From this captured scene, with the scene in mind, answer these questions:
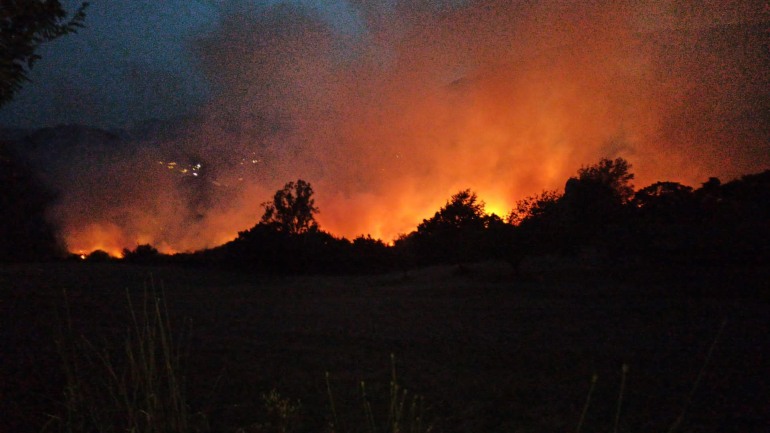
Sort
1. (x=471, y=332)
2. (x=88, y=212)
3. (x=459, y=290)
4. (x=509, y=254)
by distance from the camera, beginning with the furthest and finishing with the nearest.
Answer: (x=88, y=212)
(x=509, y=254)
(x=459, y=290)
(x=471, y=332)

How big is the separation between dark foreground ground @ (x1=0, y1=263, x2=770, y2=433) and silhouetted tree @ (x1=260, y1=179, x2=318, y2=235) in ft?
38.8

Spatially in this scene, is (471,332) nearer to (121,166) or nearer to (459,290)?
(459,290)

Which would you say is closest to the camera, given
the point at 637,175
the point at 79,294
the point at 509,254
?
the point at 79,294

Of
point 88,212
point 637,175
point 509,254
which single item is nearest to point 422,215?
point 637,175

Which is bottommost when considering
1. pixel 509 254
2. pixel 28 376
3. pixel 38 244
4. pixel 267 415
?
pixel 267 415

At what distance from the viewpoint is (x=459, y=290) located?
55.0 ft

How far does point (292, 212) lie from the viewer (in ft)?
91.6

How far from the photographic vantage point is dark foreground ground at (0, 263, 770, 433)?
16.7 ft

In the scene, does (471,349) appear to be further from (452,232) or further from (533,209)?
(452,232)

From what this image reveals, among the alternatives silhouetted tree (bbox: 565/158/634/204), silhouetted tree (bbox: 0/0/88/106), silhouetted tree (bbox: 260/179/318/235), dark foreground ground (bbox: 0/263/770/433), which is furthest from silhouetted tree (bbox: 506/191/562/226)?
silhouetted tree (bbox: 0/0/88/106)

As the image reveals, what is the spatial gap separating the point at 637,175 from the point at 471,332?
3043 cm

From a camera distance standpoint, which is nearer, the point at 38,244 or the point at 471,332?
the point at 471,332

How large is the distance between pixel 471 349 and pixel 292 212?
2115cm

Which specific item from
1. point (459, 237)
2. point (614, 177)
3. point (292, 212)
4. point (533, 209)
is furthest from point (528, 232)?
point (292, 212)
